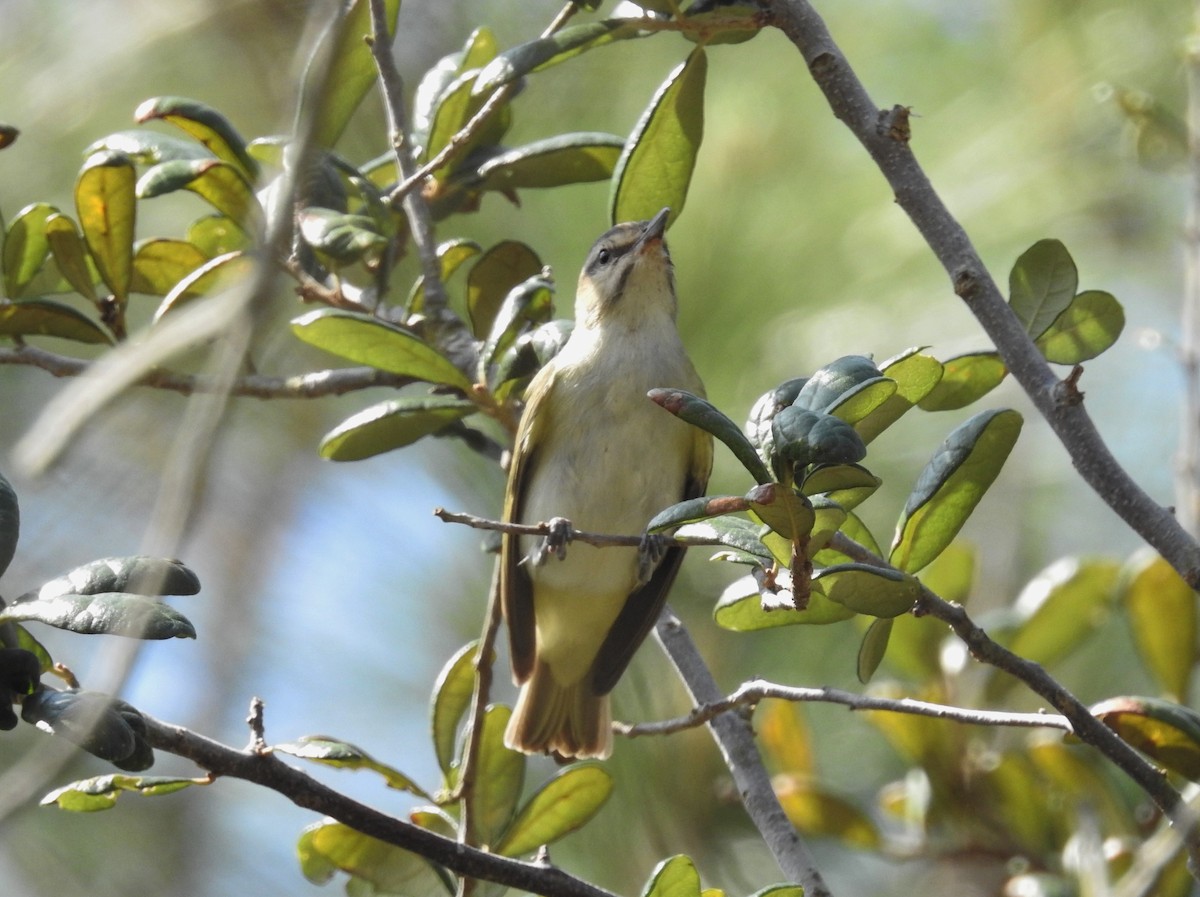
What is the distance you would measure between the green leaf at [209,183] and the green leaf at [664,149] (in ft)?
1.98

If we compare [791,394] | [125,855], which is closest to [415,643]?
[125,855]

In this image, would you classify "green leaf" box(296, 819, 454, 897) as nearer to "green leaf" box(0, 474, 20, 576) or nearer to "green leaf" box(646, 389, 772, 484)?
"green leaf" box(0, 474, 20, 576)

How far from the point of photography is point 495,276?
2.62m

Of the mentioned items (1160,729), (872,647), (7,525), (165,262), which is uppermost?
(165,262)

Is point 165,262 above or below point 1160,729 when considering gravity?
above

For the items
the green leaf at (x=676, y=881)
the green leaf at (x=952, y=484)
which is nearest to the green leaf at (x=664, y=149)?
the green leaf at (x=952, y=484)

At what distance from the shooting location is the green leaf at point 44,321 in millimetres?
2236

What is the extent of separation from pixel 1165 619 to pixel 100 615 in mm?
1798

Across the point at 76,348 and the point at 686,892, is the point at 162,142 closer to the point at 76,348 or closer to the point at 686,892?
the point at 686,892

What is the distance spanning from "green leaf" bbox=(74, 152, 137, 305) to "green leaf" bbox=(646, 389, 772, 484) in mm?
1130

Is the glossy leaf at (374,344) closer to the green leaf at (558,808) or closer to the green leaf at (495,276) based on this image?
the green leaf at (495,276)

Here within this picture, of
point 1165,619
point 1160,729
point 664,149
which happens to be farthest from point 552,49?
point 1165,619

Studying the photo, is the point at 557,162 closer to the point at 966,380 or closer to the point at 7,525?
the point at 966,380

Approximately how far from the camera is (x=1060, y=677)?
3.74 meters
